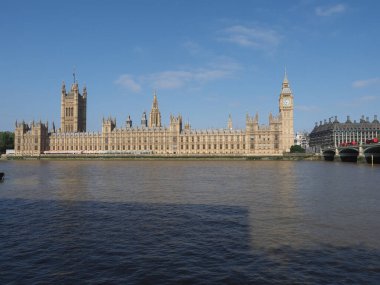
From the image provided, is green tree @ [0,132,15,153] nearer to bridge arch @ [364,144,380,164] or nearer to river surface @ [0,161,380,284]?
bridge arch @ [364,144,380,164]

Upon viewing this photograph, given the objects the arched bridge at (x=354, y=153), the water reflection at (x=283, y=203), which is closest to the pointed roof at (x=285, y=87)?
the arched bridge at (x=354, y=153)

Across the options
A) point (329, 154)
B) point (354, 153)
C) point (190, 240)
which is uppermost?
point (354, 153)

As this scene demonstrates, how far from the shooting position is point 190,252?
16188 millimetres

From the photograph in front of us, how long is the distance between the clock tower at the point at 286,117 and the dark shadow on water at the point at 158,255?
128165 millimetres

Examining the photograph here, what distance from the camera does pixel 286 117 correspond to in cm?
15000

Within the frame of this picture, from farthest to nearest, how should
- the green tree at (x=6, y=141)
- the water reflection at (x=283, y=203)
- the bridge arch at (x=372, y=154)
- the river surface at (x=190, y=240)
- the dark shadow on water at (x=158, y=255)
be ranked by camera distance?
the green tree at (x=6, y=141) < the bridge arch at (x=372, y=154) < the water reflection at (x=283, y=203) < the river surface at (x=190, y=240) < the dark shadow on water at (x=158, y=255)

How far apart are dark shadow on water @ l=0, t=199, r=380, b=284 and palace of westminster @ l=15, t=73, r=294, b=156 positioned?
120905 millimetres

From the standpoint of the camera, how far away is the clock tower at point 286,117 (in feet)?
482

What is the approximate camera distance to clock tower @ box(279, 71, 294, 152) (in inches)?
5782

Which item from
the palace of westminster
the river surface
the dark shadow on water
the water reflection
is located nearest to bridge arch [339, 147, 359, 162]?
the palace of westminster

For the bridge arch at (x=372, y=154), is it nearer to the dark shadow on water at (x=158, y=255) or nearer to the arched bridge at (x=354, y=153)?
the arched bridge at (x=354, y=153)

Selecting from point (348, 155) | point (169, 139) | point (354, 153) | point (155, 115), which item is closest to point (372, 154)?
point (354, 153)

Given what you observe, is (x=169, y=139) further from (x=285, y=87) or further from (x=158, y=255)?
(x=158, y=255)

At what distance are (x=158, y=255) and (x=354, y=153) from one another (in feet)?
345
